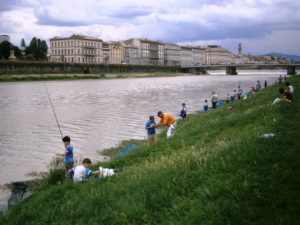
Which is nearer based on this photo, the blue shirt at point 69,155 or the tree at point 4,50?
the blue shirt at point 69,155

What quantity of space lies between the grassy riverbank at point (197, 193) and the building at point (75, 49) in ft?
493

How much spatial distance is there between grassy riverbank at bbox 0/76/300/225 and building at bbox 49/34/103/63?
150 meters

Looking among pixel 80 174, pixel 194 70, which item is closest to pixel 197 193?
pixel 80 174

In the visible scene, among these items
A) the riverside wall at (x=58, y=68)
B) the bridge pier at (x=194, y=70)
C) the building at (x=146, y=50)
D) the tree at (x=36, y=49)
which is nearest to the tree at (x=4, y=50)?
the tree at (x=36, y=49)

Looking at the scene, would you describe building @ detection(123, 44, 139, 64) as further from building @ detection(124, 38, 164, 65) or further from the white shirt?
the white shirt

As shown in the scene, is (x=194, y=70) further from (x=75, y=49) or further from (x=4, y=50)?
(x=4, y=50)

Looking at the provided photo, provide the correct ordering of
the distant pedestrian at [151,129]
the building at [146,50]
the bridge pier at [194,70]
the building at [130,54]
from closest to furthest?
1. the distant pedestrian at [151,129]
2. the bridge pier at [194,70]
3. the building at [130,54]
4. the building at [146,50]

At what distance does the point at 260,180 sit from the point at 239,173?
413mm

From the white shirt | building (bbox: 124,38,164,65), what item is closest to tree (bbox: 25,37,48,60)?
building (bbox: 124,38,164,65)

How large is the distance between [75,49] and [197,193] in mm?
153633

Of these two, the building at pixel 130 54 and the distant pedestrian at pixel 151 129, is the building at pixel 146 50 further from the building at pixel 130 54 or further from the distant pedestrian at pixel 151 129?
the distant pedestrian at pixel 151 129

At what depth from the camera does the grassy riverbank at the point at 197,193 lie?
5202mm

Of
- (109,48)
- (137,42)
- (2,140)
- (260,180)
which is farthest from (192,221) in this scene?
(137,42)

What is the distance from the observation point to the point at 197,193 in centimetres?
591
